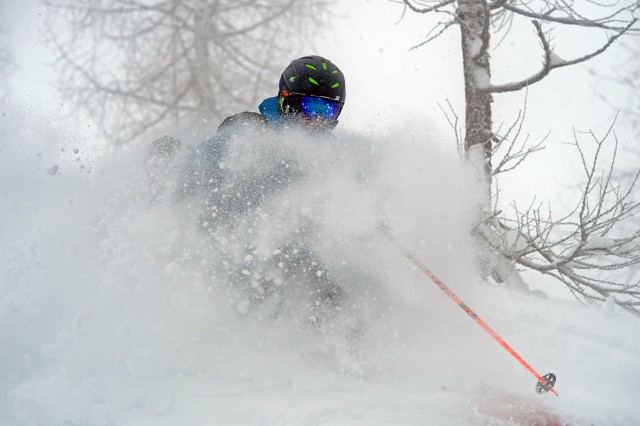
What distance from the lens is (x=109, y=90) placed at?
10281 mm

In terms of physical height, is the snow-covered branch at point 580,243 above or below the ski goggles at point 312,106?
below

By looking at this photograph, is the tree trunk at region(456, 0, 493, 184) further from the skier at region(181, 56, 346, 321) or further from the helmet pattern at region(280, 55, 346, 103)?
the skier at region(181, 56, 346, 321)

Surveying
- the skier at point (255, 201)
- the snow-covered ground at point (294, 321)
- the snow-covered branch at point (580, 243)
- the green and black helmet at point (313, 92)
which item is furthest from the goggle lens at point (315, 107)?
the snow-covered branch at point (580, 243)

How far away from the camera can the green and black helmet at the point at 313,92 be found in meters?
4.03

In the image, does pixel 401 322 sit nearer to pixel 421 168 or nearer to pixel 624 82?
pixel 421 168

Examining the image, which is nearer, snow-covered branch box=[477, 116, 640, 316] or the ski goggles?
the ski goggles

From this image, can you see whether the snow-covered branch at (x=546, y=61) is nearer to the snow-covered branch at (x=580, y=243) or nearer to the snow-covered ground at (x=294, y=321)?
the snow-covered branch at (x=580, y=243)

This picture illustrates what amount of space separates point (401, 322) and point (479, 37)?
14.1 feet

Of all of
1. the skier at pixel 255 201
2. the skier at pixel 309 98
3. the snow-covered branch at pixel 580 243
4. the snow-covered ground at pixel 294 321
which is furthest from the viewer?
the snow-covered branch at pixel 580 243

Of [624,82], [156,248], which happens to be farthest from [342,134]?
[624,82]

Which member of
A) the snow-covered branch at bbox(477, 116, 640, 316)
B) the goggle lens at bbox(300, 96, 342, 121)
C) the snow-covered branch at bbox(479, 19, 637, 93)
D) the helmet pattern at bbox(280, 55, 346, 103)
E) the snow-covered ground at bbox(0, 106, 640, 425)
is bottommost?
the snow-covered ground at bbox(0, 106, 640, 425)

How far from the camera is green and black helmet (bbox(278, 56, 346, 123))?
4027 millimetres

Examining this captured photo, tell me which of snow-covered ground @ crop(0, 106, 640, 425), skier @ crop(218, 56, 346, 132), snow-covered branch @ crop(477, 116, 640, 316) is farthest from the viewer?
snow-covered branch @ crop(477, 116, 640, 316)

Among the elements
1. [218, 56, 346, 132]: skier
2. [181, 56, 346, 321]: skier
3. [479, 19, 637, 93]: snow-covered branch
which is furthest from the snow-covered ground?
[479, 19, 637, 93]: snow-covered branch
